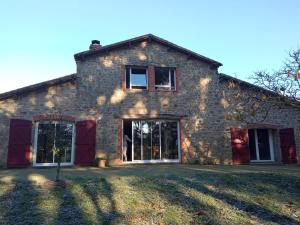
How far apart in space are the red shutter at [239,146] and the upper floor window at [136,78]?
527 cm

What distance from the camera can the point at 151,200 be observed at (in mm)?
7109

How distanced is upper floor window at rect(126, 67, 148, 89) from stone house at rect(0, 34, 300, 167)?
5 cm

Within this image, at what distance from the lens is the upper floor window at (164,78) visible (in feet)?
50.2

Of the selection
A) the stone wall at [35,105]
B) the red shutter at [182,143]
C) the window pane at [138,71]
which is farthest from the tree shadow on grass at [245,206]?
the window pane at [138,71]

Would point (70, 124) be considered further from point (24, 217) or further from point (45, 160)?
point (24, 217)

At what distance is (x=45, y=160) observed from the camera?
13.3m

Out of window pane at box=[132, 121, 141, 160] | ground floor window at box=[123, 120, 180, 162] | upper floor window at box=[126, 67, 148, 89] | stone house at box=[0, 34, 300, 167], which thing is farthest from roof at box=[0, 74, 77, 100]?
window pane at box=[132, 121, 141, 160]

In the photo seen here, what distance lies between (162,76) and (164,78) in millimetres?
155

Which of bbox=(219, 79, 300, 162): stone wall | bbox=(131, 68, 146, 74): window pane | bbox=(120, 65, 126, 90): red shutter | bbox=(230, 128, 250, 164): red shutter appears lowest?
bbox=(230, 128, 250, 164): red shutter

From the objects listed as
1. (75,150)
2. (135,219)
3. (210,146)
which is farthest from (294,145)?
(135,219)

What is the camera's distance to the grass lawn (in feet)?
19.9

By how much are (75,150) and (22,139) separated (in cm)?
235

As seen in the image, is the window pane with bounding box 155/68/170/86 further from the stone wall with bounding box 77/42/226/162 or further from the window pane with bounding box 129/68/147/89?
the window pane with bounding box 129/68/147/89

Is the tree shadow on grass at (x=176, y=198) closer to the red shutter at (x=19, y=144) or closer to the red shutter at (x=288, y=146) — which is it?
the red shutter at (x=19, y=144)
